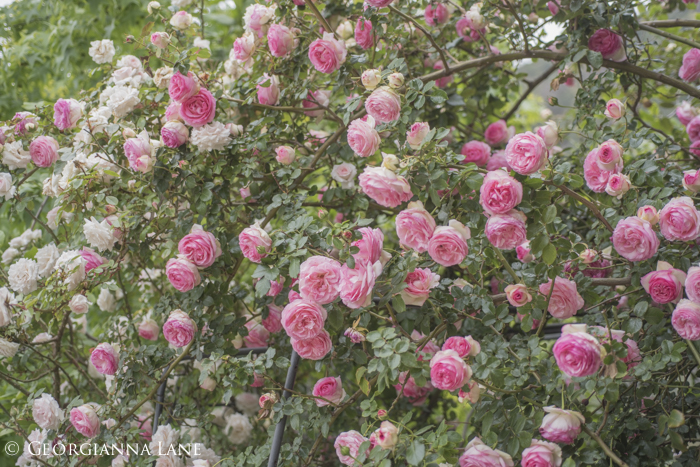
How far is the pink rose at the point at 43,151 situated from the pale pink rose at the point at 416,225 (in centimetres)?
105

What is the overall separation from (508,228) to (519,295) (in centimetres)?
19

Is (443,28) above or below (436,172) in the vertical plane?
above

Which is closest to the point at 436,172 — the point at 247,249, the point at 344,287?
the point at 344,287

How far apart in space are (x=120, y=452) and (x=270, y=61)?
1074 millimetres

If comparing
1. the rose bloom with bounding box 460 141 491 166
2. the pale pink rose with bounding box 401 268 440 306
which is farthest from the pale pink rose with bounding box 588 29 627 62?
the pale pink rose with bounding box 401 268 440 306

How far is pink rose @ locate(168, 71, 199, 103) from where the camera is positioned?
128 centimetres

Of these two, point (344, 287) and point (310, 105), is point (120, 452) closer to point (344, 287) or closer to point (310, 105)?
point (344, 287)

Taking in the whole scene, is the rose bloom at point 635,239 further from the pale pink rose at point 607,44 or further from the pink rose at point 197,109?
the pink rose at point 197,109

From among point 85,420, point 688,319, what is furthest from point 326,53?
point 85,420

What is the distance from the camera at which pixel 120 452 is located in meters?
1.35

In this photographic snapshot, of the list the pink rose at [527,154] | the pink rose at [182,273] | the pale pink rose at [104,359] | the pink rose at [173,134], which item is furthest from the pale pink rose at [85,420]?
the pink rose at [527,154]

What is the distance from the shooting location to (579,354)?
0.90 m

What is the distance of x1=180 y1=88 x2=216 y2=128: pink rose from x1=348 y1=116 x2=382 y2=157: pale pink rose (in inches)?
15.3

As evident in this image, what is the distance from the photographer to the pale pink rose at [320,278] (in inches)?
39.0
